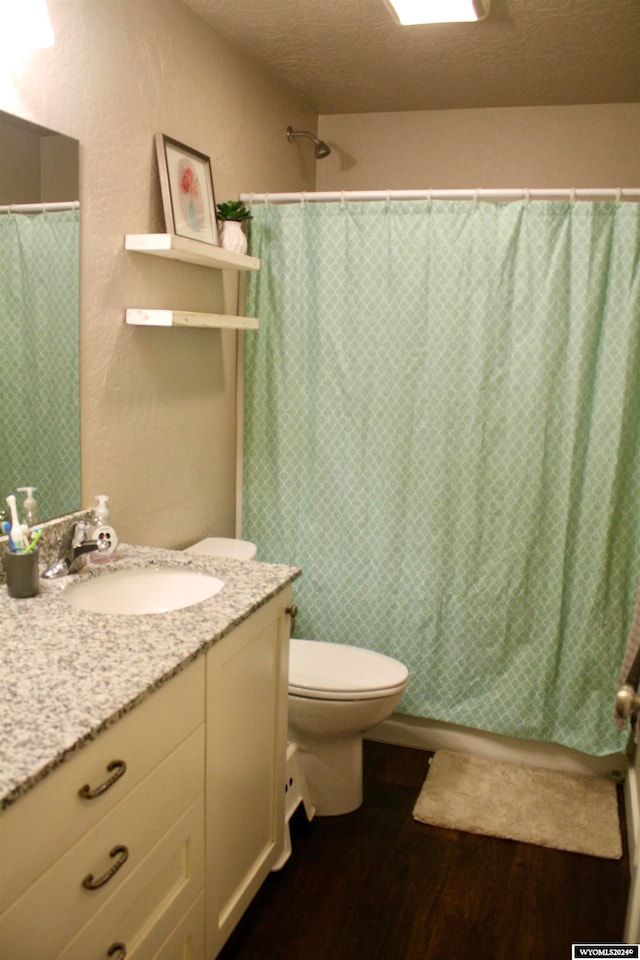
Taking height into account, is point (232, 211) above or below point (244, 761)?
above

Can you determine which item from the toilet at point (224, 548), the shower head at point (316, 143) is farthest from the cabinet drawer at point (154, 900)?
the shower head at point (316, 143)

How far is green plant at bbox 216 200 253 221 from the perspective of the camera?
232 centimetres

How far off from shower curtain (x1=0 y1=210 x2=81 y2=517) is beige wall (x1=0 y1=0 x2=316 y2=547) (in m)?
0.06

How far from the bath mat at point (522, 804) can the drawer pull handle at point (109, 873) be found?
4.34ft

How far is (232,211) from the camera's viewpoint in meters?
2.32

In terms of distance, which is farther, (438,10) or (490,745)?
(490,745)

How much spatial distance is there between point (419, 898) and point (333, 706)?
1.74ft

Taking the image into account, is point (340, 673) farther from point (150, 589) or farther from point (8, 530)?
point (8, 530)

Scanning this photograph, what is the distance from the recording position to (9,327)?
1.66 metres

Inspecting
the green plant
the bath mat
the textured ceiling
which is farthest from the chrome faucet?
the textured ceiling

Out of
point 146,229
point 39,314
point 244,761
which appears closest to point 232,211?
point 146,229

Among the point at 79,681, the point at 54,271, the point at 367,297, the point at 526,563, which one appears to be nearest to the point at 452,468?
the point at 526,563

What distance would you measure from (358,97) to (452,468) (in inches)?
61.5

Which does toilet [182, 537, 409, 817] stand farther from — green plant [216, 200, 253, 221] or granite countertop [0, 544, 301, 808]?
green plant [216, 200, 253, 221]
